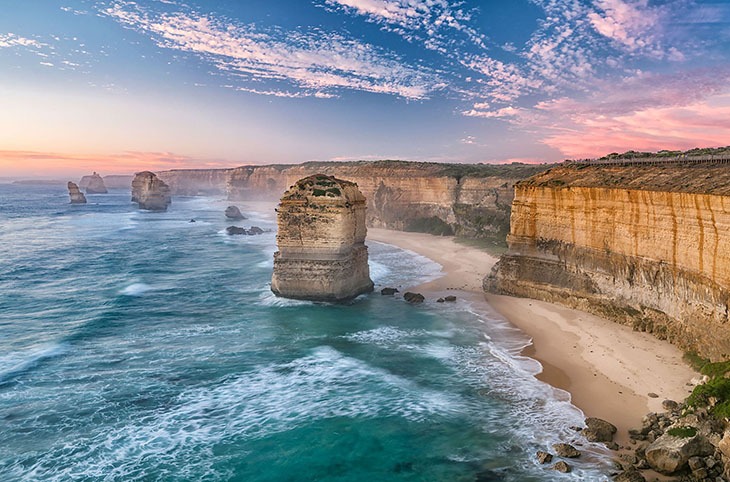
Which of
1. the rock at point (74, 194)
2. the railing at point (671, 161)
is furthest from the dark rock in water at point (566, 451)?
the rock at point (74, 194)

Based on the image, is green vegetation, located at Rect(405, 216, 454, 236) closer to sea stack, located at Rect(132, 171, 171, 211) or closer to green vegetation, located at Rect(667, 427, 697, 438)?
green vegetation, located at Rect(667, 427, 697, 438)

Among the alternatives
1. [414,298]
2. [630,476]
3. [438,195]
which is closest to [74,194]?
[438,195]

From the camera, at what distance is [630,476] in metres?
12.4

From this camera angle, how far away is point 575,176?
3073 centimetres

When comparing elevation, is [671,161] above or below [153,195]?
above

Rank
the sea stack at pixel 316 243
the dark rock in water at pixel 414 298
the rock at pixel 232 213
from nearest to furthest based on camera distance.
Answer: the sea stack at pixel 316 243, the dark rock in water at pixel 414 298, the rock at pixel 232 213

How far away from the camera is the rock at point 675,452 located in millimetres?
12312

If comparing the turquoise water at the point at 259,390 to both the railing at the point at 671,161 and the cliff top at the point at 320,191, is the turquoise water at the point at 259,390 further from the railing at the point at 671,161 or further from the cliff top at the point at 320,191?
the railing at the point at 671,161

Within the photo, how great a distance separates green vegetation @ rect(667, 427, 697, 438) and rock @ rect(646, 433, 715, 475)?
0.11 m

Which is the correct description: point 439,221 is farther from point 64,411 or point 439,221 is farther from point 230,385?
point 64,411

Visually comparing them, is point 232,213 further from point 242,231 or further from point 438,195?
point 438,195

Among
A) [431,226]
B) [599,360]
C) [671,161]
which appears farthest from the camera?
[431,226]

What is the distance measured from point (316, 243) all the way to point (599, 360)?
737 inches

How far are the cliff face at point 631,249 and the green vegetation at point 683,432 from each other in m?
7.02
